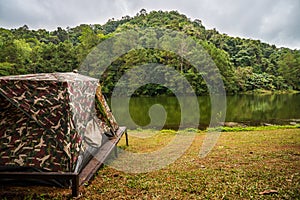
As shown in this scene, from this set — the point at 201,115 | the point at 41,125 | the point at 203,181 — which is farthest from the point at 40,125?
the point at 201,115

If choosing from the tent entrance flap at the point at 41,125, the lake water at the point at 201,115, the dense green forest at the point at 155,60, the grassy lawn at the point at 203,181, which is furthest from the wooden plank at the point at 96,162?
the dense green forest at the point at 155,60

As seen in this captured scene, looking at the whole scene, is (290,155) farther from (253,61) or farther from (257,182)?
(253,61)

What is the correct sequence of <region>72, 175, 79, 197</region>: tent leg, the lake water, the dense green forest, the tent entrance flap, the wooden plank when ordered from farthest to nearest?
the dense green forest → the lake water → the wooden plank → the tent entrance flap → <region>72, 175, 79, 197</region>: tent leg

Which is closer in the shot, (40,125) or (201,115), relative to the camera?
(40,125)

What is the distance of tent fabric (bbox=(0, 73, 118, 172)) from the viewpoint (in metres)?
3.62

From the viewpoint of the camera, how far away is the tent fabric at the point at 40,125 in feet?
11.9

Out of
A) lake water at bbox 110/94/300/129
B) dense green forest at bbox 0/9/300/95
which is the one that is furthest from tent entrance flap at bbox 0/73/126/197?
dense green forest at bbox 0/9/300/95

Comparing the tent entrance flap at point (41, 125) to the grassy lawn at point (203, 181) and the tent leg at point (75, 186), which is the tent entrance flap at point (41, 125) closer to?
the tent leg at point (75, 186)

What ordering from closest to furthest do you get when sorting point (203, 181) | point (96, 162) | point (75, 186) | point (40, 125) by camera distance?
point (75, 186) → point (40, 125) → point (203, 181) → point (96, 162)

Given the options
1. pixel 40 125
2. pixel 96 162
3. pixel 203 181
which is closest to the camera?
pixel 40 125

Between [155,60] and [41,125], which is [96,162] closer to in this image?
[41,125]

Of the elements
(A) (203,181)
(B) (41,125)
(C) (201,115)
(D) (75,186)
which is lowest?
(A) (203,181)

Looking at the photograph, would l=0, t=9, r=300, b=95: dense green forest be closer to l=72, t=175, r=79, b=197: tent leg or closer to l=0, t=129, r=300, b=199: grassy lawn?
l=0, t=129, r=300, b=199: grassy lawn

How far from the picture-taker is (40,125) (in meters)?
3.80
